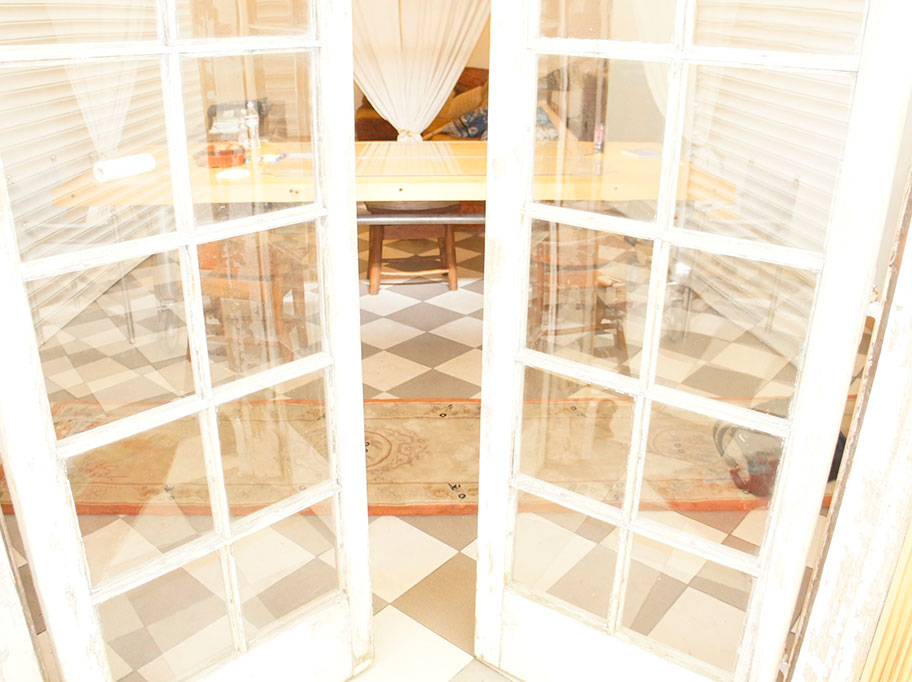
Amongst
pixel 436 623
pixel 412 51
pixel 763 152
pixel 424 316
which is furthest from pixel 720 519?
pixel 412 51

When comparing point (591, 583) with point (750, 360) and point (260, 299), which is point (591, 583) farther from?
point (260, 299)

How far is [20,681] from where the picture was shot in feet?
5.29

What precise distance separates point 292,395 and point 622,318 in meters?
0.81

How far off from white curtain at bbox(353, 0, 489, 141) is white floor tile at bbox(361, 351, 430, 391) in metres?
2.19

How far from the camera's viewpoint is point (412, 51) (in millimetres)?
5379

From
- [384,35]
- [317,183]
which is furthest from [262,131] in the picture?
[384,35]

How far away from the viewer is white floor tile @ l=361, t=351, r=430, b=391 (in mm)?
3820

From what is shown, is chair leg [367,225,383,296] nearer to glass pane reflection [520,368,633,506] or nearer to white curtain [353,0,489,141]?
white curtain [353,0,489,141]

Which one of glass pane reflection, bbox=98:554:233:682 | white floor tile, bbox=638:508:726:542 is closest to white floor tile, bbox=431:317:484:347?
white floor tile, bbox=638:508:726:542

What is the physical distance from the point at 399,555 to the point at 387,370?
1.41 meters

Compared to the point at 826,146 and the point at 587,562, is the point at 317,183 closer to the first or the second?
the point at 826,146

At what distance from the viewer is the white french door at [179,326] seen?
1.46 meters

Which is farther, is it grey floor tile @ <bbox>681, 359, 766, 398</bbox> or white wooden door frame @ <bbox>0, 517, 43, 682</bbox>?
grey floor tile @ <bbox>681, 359, 766, 398</bbox>

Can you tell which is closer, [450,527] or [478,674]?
[478,674]
